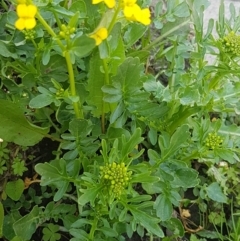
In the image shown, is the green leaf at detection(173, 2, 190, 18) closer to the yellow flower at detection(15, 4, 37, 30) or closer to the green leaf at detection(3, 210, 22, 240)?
the yellow flower at detection(15, 4, 37, 30)

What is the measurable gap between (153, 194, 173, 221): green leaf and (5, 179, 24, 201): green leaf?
17.4 inches

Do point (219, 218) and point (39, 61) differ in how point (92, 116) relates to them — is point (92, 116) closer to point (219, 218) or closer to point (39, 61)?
point (39, 61)

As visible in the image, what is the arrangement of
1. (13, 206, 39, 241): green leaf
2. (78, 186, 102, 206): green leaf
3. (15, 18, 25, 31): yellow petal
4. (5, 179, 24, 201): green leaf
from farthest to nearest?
(5, 179, 24, 201): green leaf
(13, 206, 39, 241): green leaf
(78, 186, 102, 206): green leaf
(15, 18, 25, 31): yellow petal

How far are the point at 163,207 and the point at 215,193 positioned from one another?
12.7 inches

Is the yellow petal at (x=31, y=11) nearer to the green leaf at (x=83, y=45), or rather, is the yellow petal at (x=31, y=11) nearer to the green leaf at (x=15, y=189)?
the green leaf at (x=83, y=45)

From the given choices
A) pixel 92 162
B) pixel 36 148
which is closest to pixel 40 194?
pixel 36 148

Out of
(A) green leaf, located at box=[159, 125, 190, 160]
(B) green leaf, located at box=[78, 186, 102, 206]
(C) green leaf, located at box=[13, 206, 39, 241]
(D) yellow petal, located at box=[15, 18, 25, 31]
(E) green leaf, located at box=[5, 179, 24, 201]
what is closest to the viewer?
(D) yellow petal, located at box=[15, 18, 25, 31]

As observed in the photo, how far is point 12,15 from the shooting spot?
1.25m

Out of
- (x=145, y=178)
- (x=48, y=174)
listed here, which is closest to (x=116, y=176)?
(x=145, y=178)

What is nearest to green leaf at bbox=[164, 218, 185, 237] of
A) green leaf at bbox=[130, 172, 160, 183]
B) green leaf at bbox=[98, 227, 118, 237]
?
green leaf at bbox=[98, 227, 118, 237]

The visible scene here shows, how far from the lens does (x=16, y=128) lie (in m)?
1.44

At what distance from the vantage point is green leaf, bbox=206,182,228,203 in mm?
1555

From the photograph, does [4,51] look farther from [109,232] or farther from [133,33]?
[109,232]

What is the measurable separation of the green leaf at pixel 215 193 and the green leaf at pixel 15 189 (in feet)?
1.98
